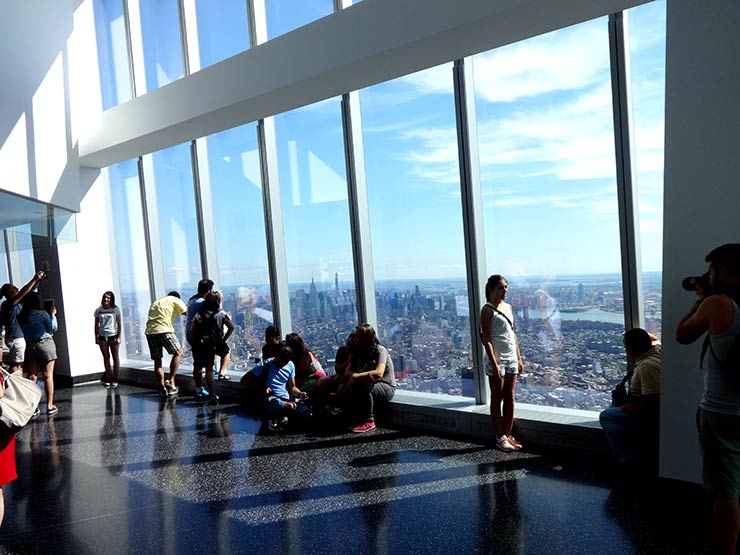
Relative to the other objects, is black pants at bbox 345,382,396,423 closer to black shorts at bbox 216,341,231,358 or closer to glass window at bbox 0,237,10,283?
black shorts at bbox 216,341,231,358

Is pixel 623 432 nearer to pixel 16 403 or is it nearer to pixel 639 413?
pixel 639 413

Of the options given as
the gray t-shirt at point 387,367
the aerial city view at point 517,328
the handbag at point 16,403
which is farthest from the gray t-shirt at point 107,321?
the handbag at point 16,403

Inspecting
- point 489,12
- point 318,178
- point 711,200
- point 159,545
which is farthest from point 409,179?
point 159,545

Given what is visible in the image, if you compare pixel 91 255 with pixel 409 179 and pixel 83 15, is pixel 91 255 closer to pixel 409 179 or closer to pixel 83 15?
pixel 83 15

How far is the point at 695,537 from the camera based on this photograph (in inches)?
133

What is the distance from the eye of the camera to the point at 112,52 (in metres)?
9.96

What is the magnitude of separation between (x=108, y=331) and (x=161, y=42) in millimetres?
4324

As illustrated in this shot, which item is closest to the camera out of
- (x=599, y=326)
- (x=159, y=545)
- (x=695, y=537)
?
(x=695, y=537)

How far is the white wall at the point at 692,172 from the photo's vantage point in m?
3.83

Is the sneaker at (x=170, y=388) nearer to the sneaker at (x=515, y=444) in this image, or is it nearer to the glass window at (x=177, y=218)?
the glass window at (x=177, y=218)

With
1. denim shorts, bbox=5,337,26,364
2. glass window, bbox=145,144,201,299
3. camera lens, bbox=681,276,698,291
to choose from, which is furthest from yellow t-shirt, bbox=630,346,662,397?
denim shorts, bbox=5,337,26,364

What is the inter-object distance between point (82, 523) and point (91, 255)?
22.7ft

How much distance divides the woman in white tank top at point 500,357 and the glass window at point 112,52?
7.26m

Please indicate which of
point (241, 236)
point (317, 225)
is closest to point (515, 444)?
point (317, 225)
